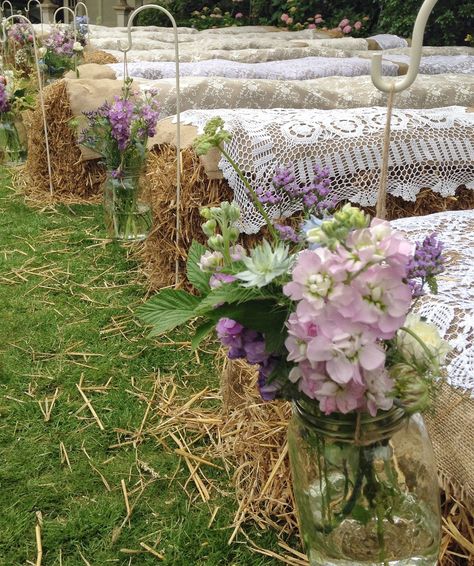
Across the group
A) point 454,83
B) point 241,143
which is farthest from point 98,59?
point 241,143

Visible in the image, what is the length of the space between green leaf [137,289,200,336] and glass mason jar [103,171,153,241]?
2.43m

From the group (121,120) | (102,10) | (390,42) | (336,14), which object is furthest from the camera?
(102,10)

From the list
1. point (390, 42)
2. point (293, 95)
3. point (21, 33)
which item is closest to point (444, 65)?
point (293, 95)

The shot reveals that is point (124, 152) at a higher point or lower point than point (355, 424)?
lower

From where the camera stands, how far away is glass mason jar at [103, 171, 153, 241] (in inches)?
138

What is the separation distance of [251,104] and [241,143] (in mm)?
1046

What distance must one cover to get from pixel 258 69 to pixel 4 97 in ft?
5.66

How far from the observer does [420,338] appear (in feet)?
3.24

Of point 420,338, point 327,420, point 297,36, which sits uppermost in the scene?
point 420,338

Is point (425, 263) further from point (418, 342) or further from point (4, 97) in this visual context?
point (4, 97)

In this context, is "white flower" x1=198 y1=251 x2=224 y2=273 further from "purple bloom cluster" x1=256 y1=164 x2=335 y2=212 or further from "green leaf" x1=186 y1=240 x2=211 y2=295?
"purple bloom cluster" x1=256 y1=164 x2=335 y2=212

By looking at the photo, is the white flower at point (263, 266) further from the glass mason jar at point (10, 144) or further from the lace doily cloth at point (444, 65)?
the lace doily cloth at point (444, 65)

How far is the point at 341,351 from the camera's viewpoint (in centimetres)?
87

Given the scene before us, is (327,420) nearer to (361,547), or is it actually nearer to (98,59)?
(361,547)
